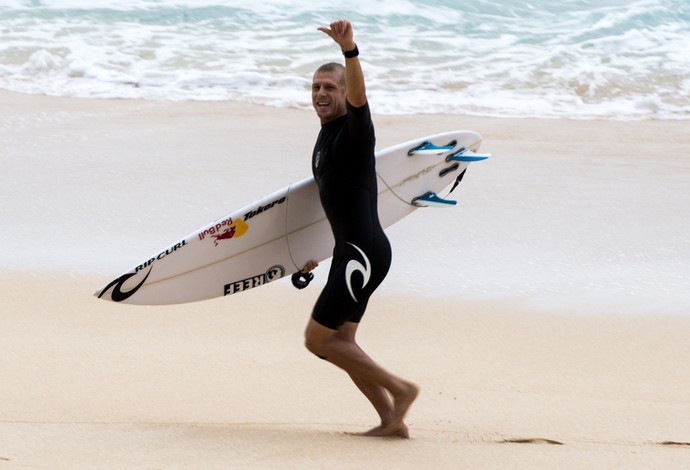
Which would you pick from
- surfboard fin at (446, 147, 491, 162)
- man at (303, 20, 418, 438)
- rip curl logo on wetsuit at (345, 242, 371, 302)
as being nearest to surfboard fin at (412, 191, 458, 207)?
surfboard fin at (446, 147, 491, 162)

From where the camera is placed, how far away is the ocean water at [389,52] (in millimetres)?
10953

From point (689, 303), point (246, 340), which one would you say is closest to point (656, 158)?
point (689, 303)

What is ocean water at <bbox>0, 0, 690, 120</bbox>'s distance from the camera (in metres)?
11.0

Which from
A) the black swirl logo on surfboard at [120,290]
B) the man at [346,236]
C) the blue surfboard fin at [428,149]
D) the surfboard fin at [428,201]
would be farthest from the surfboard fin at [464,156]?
the black swirl logo on surfboard at [120,290]

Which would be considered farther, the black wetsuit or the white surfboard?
the white surfboard

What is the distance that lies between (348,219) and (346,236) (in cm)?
6

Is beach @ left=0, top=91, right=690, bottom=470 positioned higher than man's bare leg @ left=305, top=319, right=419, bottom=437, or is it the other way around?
man's bare leg @ left=305, top=319, right=419, bottom=437

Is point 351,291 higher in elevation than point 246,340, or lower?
higher

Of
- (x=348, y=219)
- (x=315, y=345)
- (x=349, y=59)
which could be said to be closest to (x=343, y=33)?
(x=349, y=59)

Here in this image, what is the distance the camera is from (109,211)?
6.48 meters

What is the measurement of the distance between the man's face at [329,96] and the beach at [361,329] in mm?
1137

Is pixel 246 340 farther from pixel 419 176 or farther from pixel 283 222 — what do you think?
pixel 419 176

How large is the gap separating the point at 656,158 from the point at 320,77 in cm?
582

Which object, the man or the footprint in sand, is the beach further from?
the man
